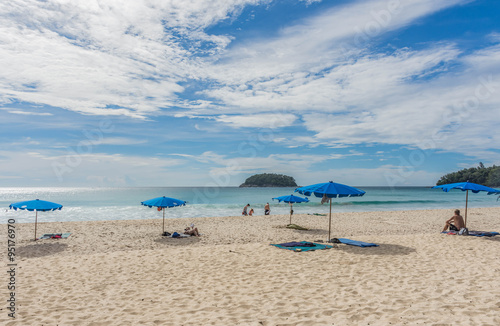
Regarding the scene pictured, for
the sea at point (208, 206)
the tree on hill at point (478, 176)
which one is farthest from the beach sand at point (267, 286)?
the tree on hill at point (478, 176)

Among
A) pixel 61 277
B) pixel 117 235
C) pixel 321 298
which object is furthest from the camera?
pixel 117 235

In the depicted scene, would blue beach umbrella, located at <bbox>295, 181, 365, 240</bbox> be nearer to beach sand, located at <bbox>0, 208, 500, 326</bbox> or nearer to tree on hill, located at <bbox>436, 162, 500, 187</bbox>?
beach sand, located at <bbox>0, 208, 500, 326</bbox>

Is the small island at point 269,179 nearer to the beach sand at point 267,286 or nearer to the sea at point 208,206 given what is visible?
the sea at point 208,206

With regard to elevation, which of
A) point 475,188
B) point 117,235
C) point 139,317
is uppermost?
point 475,188

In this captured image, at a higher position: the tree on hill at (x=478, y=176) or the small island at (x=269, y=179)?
the tree on hill at (x=478, y=176)

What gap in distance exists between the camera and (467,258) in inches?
342

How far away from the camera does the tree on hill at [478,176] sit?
110m

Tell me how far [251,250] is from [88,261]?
5.05 metres

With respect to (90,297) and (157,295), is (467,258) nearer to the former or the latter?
(157,295)

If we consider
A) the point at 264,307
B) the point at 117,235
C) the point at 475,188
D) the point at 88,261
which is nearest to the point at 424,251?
the point at 475,188

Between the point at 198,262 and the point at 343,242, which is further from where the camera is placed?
the point at 343,242

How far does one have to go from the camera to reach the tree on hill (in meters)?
110

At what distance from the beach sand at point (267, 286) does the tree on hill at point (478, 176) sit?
12329cm

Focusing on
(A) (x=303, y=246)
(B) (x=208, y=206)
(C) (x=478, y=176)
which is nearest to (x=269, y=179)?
(C) (x=478, y=176)
